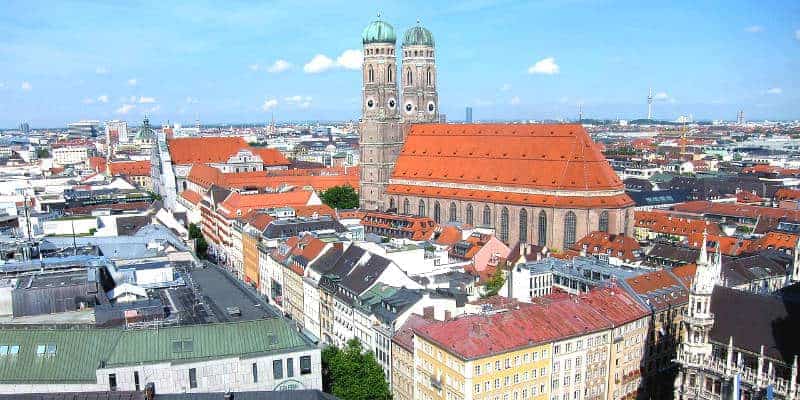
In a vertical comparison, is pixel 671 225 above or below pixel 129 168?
below

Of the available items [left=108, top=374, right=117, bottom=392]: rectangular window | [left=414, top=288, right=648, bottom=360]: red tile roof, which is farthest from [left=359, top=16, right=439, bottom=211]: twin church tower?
[left=108, top=374, right=117, bottom=392]: rectangular window

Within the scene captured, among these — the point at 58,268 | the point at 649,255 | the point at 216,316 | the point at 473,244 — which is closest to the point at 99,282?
the point at 58,268

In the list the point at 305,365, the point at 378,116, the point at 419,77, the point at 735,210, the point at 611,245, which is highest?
the point at 419,77

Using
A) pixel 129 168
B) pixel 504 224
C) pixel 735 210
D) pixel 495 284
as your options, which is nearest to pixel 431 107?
pixel 504 224

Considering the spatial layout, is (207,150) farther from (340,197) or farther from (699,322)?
(699,322)

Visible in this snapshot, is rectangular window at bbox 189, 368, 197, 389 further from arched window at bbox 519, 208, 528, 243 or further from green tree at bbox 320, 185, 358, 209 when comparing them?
green tree at bbox 320, 185, 358, 209

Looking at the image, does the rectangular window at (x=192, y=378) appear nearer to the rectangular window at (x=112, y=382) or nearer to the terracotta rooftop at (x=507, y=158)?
the rectangular window at (x=112, y=382)

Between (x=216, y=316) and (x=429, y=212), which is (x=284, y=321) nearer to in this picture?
(x=216, y=316)
